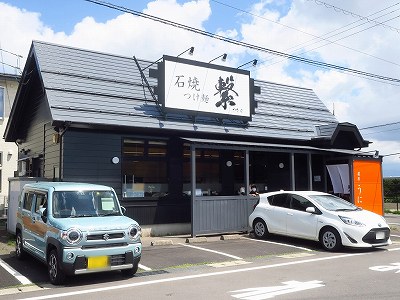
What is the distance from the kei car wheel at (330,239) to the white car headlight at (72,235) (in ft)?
22.0

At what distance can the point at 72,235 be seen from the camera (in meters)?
7.25

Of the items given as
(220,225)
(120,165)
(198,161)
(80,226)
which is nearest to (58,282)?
(80,226)

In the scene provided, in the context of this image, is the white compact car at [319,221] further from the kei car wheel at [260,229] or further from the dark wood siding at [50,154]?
the dark wood siding at [50,154]

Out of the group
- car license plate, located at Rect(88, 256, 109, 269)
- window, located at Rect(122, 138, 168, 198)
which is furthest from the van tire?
window, located at Rect(122, 138, 168, 198)

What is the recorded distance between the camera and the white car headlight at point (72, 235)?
284 inches

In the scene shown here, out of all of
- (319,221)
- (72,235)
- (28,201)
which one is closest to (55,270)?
(72,235)

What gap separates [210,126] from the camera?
594 inches

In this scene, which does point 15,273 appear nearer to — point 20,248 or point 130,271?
point 20,248

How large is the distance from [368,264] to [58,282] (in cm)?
642

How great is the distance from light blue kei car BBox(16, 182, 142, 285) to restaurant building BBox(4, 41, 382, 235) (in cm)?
372

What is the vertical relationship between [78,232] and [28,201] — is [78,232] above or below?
below

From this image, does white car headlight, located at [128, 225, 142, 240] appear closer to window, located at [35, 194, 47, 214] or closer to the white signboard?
window, located at [35, 194, 47, 214]

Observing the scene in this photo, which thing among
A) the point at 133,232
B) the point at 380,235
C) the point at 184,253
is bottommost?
the point at 184,253

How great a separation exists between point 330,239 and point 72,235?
22.5 ft
